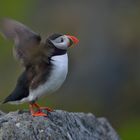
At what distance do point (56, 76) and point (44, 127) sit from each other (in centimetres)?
74

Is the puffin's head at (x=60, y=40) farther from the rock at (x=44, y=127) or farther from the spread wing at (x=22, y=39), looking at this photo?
the rock at (x=44, y=127)

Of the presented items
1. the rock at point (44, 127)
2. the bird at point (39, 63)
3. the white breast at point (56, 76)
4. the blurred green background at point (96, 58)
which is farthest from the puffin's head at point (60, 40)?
the blurred green background at point (96, 58)

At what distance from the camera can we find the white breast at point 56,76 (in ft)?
34.8

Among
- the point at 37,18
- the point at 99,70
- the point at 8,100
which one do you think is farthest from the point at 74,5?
the point at 8,100

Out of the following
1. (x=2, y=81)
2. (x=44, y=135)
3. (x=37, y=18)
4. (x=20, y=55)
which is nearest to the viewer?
(x=44, y=135)

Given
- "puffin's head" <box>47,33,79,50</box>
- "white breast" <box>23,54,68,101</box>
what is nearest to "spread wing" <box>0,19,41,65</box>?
"puffin's head" <box>47,33,79,50</box>

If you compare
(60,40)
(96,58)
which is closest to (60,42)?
(60,40)

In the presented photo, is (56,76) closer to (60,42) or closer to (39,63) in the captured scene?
(39,63)

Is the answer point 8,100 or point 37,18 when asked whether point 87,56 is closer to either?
point 37,18

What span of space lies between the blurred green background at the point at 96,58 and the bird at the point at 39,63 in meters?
8.30

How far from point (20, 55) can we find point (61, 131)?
3.53ft

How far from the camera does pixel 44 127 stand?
33.2 ft

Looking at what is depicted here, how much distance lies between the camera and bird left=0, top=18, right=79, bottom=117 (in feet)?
34.9

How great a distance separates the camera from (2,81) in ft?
69.4
